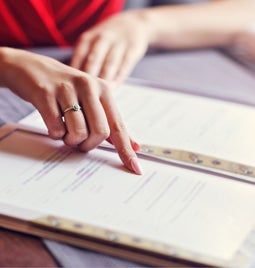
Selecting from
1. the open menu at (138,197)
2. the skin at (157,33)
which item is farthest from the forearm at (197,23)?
the open menu at (138,197)

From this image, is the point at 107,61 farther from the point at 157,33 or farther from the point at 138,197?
the point at 138,197

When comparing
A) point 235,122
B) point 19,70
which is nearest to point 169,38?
point 235,122

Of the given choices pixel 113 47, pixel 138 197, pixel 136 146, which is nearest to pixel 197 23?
pixel 113 47

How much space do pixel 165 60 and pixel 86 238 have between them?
587 mm

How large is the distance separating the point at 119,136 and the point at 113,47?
1.07ft

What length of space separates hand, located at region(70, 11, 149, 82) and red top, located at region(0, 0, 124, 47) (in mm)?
54

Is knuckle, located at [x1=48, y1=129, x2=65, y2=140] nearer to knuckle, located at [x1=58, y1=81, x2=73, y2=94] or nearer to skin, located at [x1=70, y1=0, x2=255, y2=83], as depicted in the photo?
knuckle, located at [x1=58, y1=81, x2=73, y2=94]

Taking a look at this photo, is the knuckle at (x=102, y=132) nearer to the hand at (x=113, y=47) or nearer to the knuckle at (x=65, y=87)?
the knuckle at (x=65, y=87)

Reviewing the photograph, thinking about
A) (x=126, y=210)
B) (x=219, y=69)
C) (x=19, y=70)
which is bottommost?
(x=219, y=69)

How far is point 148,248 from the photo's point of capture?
510 millimetres

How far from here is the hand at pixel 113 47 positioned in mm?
888

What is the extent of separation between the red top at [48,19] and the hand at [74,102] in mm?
311

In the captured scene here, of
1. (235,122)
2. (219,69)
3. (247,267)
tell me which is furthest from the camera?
(219,69)

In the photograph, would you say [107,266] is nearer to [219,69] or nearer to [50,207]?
[50,207]
